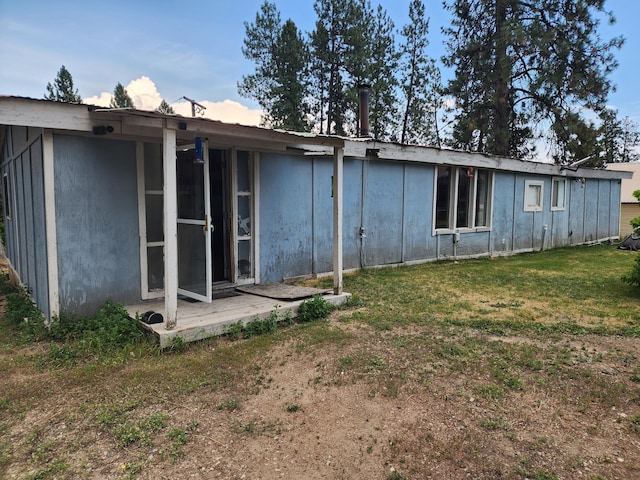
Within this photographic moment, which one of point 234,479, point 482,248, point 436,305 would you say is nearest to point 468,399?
point 234,479

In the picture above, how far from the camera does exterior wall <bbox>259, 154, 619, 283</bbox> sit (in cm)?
654

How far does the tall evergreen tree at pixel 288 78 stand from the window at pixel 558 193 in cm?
1018

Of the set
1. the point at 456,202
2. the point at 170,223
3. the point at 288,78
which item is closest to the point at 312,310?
the point at 170,223

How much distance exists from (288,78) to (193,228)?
1509cm

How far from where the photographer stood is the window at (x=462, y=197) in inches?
369

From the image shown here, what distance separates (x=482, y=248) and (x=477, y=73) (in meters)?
11.2

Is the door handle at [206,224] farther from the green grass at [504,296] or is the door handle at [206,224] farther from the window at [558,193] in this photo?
the window at [558,193]

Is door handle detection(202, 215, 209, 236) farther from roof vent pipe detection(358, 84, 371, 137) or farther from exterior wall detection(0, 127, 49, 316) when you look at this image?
roof vent pipe detection(358, 84, 371, 137)

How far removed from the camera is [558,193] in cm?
1226

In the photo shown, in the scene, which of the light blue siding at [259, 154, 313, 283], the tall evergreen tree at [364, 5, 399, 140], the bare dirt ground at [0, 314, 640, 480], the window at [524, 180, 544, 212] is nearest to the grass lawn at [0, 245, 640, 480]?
the bare dirt ground at [0, 314, 640, 480]

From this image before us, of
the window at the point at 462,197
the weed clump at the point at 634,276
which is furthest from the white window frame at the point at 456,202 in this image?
the weed clump at the point at 634,276

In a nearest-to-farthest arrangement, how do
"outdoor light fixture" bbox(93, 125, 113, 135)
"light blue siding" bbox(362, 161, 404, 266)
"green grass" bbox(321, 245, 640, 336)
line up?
"outdoor light fixture" bbox(93, 125, 113, 135) < "green grass" bbox(321, 245, 640, 336) < "light blue siding" bbox(362, 161, 404, 266)

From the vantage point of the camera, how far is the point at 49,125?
4.09 metres

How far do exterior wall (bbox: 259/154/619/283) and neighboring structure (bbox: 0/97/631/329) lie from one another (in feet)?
0.08
